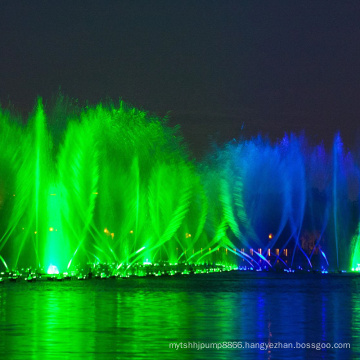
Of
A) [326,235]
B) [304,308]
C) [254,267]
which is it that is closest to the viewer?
[304,308]

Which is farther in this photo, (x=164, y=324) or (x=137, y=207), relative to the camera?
(x=137, y=207)

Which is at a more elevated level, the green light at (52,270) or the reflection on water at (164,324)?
the green light at (52,270)

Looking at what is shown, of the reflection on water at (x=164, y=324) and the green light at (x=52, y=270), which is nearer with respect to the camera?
the reflection on water at (x=164, y=324)

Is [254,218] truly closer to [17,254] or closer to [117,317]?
[17,254]

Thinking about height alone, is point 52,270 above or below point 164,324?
above

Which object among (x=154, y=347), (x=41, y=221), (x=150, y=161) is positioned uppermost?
(x=150, y=161)

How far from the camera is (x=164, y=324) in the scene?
783 inches

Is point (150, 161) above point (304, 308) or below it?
above

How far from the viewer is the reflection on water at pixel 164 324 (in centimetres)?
1534

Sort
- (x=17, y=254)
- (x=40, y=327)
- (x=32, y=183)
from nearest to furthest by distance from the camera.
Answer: (x=40, y=327)
(x=32, y=183)
(x=17, y=254)

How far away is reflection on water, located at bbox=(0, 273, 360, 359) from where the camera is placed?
50.3 feet

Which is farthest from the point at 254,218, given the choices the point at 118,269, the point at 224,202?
the point at 118,269

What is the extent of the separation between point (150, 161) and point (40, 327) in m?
44.2

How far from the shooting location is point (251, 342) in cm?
1673
